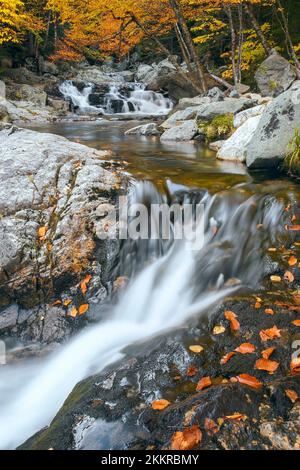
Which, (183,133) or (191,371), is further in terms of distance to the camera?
(183,133)

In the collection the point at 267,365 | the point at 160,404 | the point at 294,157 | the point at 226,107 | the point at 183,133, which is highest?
the point at 226,107

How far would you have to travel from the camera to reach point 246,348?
269 centimetres

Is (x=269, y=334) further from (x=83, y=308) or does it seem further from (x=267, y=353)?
(x=83, y=308)

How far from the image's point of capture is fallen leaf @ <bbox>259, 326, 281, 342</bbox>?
107 inches

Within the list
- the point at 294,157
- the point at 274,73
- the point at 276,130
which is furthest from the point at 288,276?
the point at 274,73

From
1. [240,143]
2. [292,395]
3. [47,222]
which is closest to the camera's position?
[292,395]

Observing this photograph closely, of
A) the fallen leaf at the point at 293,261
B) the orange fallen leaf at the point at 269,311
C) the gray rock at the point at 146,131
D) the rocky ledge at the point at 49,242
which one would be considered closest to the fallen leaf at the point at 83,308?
the rocky ledge at the point at 49,242

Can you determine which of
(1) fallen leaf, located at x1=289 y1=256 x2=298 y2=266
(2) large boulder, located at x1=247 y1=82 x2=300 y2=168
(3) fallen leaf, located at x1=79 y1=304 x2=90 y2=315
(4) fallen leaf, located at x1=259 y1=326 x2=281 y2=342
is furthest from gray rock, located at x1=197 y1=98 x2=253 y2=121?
(4) fallen leaf, located at x1=259 y1=326 x2=281 y2=342

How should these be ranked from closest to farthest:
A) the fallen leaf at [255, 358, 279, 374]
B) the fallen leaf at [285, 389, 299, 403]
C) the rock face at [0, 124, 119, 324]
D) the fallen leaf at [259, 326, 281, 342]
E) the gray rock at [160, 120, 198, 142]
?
the fallen leaf at [285, 389, 299, 403] < the fallen leaf at [255, 358, 279, 374] < the fallen leaf at [259, 326, 281, 342] < the rock face at [0, 124, 119, 324] < the gray rock at [160, 120, 198, 142]

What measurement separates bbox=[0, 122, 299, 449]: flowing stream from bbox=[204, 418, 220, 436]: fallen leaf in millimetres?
1340

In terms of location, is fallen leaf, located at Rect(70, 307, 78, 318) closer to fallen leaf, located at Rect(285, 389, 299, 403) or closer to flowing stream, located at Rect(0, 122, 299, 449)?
flowing stream, located at Rect(0, 122, 299, 449)

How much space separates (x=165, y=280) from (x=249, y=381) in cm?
194

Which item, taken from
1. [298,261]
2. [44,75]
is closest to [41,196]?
[298,261]
